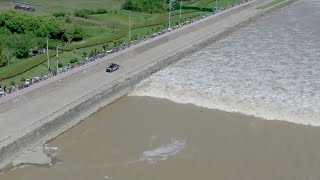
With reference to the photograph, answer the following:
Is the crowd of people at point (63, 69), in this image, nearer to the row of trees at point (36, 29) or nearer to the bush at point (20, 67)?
the bush at point (20, 67)

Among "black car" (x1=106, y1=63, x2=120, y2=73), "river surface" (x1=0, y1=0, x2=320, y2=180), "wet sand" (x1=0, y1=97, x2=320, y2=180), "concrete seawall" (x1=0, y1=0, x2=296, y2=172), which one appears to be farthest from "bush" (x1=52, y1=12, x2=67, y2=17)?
"wet sand" (x1=0, y1=97, x2=320, y2=180)

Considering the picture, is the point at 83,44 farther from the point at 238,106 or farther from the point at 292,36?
the point at 292,36

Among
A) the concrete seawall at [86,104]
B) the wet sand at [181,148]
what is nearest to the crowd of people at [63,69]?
the concrete seawall at [86,104]

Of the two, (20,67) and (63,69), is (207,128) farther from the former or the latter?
(20,67)

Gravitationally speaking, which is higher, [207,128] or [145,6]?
[145,6]

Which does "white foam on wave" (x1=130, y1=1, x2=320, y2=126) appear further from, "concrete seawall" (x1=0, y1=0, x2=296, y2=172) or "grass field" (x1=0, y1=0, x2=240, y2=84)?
"grass field" (x1=0, y1=0, x2=240, y2=84)

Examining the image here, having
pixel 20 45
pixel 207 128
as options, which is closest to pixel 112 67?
pixel 20 45
